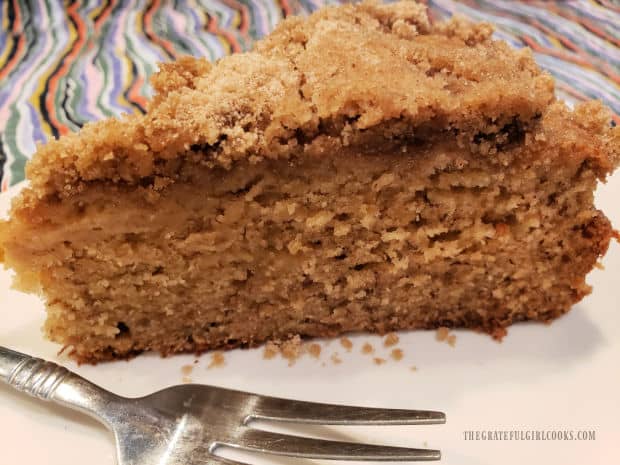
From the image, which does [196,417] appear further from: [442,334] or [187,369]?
[442,334]

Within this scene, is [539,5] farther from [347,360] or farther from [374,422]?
[374,422]

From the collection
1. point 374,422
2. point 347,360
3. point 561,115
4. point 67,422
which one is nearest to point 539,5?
point 561,115

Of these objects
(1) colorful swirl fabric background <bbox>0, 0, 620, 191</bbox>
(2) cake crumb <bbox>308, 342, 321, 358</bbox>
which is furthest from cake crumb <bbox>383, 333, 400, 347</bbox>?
(1) colorful swirl fabric background <bbox>0, 0, 620, 191</bbox>

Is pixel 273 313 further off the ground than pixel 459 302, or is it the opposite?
pixel 459 302

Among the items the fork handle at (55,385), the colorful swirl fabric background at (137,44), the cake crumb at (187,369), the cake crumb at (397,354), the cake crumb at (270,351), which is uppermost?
the colorful swirl fabric background at (137,44)

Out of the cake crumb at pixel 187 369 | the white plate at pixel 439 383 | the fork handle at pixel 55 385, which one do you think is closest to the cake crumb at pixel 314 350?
the white plate at pixel 439 383

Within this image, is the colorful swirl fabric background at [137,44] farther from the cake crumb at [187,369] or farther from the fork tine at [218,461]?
the fork tine at [218,461]

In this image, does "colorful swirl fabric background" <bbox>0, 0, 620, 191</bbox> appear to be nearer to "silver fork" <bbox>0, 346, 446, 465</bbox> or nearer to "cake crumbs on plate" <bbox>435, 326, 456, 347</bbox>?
"silver fork" <bbox>0, 346, 446, 465</bbox>

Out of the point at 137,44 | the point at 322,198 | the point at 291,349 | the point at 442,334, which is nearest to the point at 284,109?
the point at 322,198
